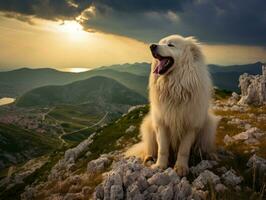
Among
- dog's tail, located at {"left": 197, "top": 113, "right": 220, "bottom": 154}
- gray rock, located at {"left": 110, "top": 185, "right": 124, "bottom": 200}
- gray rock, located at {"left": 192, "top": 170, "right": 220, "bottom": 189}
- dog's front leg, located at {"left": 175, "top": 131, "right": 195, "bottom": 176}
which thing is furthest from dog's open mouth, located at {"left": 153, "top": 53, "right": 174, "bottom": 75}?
gray rock, located at {"left": 110, "top": 185, "right": 124, "bottom": 200}

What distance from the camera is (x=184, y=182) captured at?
9.44 m

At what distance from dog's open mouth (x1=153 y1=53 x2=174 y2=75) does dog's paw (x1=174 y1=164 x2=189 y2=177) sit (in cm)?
317

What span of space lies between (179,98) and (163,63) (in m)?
1.29

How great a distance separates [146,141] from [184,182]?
3.38m

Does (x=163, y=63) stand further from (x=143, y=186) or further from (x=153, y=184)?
(x=143, y=186)

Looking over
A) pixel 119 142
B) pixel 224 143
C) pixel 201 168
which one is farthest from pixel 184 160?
pixel 119 142

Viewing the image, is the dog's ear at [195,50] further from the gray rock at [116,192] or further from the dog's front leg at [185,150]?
the gray rock at [116,192]

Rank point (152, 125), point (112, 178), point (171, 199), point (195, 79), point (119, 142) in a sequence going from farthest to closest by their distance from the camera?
point (119, 142)
point (152, 125)
point (195, 79)
point (112, 178)
point (171, 199)

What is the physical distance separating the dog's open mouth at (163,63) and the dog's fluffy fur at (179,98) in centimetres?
10

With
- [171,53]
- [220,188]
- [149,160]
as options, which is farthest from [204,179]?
[171,53]

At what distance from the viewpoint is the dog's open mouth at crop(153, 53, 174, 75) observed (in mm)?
10898

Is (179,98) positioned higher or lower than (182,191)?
higher

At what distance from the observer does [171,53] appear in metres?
10.9

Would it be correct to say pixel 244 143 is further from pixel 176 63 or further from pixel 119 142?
pixel 119 142
